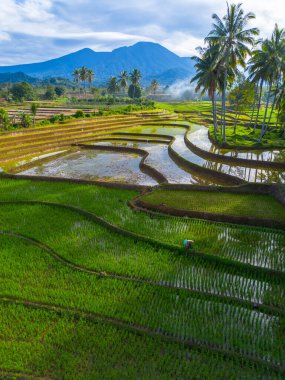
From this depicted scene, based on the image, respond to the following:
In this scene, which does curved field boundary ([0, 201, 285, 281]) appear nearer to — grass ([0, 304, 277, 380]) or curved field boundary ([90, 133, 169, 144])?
grass ([0, 304, 277, 380])

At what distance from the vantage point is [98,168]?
65.1 feet

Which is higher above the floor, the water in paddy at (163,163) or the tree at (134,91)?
the tree at (134,91)

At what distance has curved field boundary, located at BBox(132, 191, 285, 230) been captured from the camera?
1038 centimetres

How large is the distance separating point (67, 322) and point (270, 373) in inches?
170

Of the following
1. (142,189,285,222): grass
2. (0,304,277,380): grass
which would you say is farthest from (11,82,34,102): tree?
(0,304,277,380): grass

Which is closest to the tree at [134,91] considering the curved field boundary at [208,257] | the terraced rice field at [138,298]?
the curved field boundary at [208,257]

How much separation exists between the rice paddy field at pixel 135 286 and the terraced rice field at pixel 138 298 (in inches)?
1.0

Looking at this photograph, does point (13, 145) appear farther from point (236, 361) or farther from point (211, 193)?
point (236, 361)

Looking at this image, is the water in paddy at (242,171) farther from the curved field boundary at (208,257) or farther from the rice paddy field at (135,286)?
the curved field boundary at (208,257)

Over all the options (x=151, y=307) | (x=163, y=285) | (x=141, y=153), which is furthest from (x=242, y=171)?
(x=151, y=307)

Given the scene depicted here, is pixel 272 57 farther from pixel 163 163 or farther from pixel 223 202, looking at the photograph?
pixel 223 202

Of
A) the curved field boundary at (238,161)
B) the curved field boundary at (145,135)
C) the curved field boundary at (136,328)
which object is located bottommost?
the curved field boundary at (136,328)

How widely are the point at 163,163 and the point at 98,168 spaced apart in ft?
15.9

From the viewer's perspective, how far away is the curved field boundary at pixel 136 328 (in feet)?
17.9
